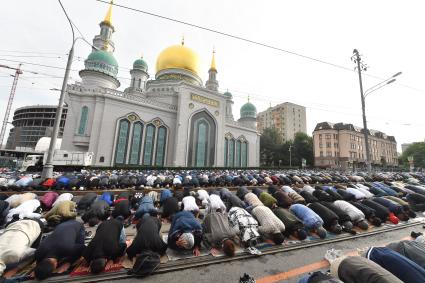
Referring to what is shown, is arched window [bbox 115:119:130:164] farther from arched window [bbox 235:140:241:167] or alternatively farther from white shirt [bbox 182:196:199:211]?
white shirt [bbox 182:196:199:211]

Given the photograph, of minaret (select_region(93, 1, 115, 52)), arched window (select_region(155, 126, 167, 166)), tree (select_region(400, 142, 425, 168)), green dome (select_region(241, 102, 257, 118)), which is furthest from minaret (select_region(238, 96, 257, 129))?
tree (select_region(400, 142, 425, 168))

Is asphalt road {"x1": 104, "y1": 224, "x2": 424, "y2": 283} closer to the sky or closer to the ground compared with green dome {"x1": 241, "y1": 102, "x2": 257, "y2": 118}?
closer to the ground

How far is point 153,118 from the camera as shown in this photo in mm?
25891

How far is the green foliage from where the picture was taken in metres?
49.2

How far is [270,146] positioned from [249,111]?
1430cm

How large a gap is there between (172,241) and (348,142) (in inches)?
2295

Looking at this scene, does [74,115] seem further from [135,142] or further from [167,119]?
[167,119]

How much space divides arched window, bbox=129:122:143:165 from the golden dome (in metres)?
12.6

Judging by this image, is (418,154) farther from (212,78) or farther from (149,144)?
(149,144)

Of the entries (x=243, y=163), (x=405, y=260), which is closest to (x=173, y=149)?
(x=243, y=163)

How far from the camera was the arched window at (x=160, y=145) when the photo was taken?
25594 mm

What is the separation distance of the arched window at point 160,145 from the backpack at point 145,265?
899 inches

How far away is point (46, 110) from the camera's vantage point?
6462cm

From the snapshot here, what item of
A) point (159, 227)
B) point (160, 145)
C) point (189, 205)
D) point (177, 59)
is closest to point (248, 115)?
point (177, 59)
